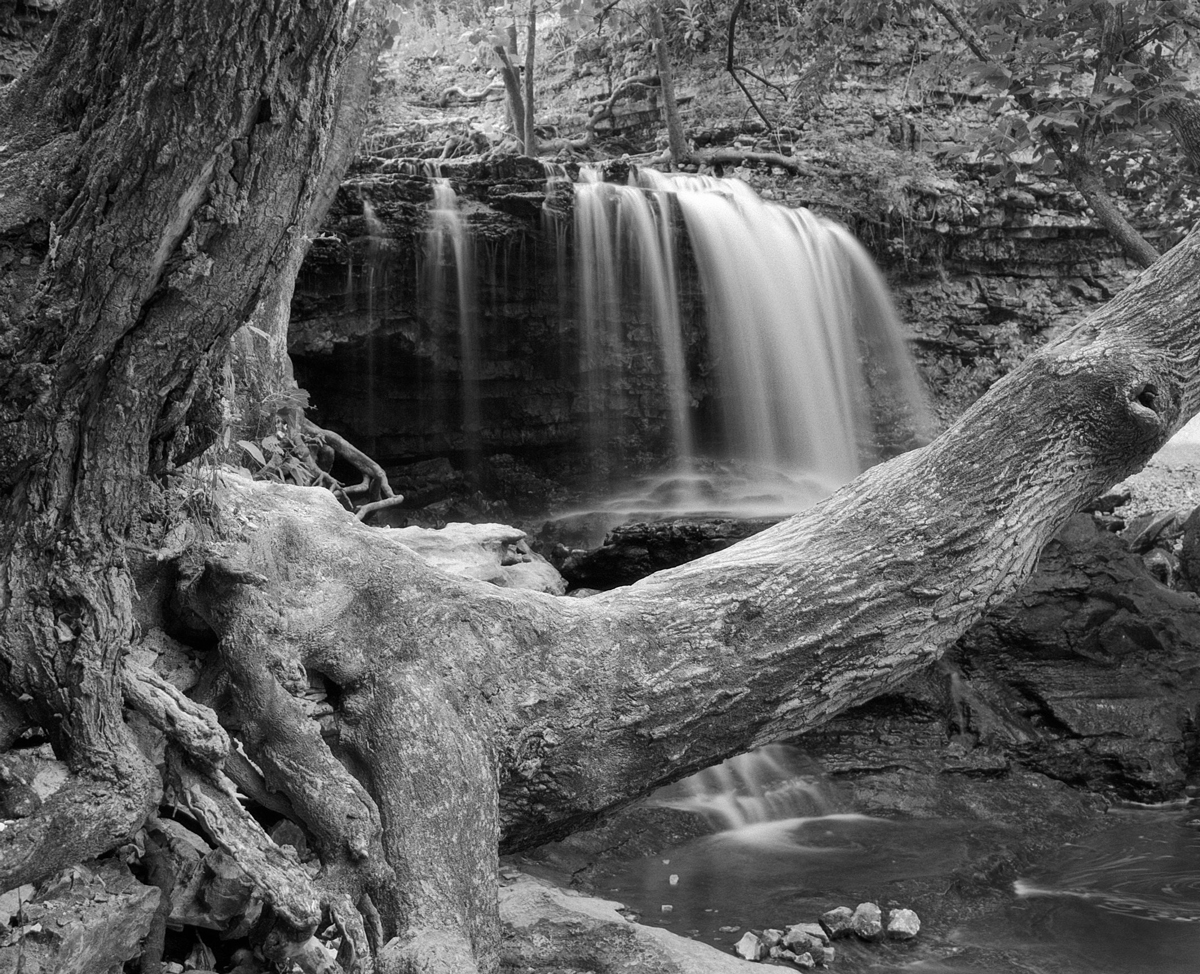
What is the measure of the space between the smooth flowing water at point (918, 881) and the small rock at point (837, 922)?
0.09m

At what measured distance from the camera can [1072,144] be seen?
24.7ft

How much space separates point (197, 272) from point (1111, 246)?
14922mm

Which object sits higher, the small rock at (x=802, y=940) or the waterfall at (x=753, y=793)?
the small rock at (x=802, y=940)

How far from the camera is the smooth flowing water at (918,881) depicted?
450cm

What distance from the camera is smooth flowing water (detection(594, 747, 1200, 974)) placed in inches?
177

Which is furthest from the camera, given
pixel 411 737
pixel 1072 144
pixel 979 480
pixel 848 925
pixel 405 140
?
pixel 405 140

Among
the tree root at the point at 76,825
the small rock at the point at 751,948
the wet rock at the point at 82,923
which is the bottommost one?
the small rock at the point at 751,948

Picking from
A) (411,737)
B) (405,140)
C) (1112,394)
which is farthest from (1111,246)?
Result: (411,737)

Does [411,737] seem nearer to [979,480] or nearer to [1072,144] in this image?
[979,480]

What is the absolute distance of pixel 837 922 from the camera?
4.61 metres

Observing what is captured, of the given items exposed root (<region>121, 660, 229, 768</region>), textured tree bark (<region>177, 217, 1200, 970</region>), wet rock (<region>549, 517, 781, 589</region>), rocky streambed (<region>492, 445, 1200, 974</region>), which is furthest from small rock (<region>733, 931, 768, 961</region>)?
wet rock (<region>549, 517, 781, 589</region>)

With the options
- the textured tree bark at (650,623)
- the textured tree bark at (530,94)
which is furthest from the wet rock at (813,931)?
the textured tree bark at (530,94)

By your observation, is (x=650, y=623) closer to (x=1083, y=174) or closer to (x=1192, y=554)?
(x=1083, y=174)

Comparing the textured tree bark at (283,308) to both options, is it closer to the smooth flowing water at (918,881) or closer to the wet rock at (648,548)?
the smooth flowing water at (918,881)
